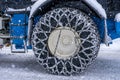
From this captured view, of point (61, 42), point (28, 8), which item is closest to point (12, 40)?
point (28, 8)

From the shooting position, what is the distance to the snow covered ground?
532 cm

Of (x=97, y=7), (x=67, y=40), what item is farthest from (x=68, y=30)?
(x=97, y=7)

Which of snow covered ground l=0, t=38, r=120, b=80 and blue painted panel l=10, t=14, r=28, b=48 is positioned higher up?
blue painted panel l=10, t=14, r=28, b=48

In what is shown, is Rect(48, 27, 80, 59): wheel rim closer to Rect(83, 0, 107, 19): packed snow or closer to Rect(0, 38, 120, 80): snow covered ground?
Rect(0, 38, 120, 80): snow covered ground

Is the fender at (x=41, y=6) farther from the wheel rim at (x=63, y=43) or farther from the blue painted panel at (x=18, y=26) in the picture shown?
the wheel rim at (x=63, y=43)

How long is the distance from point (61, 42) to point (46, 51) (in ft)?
1.02

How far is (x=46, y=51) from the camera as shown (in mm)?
5465

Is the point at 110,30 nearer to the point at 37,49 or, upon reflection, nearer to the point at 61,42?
the point at 61,42

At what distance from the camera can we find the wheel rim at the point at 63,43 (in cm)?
536

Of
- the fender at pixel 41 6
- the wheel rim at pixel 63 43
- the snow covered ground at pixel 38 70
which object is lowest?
the snow covered ground at pixel 38 70

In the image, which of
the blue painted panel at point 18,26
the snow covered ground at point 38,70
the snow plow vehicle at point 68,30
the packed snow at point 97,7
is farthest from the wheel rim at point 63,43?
the blue painted panel at point 18,26

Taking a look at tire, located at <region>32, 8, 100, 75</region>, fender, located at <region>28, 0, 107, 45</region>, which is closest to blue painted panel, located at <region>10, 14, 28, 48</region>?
fender, located at <region>28, 0, 107, 45</region>

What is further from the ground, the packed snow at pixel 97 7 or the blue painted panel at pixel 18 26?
the packed snow at pixel 97 7

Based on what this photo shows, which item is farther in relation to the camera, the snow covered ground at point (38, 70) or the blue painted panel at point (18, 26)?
the blue painted panel at point (18, 26)
